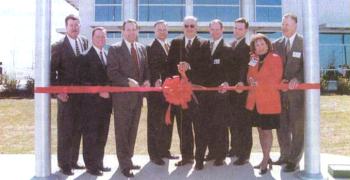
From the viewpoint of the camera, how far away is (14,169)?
5.35m

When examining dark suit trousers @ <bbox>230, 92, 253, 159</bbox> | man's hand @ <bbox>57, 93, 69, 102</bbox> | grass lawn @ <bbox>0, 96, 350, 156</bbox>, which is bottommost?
grass lawn @ <bbox>0, 96, 350, 156</bbox>

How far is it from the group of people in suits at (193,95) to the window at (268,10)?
81.2 ft

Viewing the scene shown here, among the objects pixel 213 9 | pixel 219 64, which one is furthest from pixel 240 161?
pixel 213 9

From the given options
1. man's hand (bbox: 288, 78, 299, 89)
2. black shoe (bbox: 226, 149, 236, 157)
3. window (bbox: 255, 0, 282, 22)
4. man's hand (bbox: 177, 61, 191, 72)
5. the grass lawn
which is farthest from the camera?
window (bbox: 255, 0, 282, 22)

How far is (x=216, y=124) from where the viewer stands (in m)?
5.46

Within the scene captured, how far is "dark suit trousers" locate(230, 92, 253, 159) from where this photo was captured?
5.64 metres

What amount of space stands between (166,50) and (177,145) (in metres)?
4.10

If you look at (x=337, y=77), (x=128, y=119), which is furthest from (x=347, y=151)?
(x=337, y=77)

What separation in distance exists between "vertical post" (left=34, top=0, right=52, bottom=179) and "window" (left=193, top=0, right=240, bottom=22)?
949 inches

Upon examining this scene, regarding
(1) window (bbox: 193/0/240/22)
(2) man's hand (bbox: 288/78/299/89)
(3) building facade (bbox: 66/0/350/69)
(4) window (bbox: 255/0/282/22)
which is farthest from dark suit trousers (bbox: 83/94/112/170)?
(4) window (bbox: 255/0/282/22)

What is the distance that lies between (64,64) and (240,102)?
2.21 m

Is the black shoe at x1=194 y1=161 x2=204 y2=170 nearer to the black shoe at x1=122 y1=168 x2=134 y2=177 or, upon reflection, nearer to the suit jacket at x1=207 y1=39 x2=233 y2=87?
the black shoe at x1=122 y1=168 x2=134 y2=177

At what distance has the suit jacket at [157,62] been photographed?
5633 mm

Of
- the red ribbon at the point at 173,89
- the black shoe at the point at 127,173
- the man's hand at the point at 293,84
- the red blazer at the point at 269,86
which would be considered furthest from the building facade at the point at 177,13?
the black shoe at the point at 127,173
